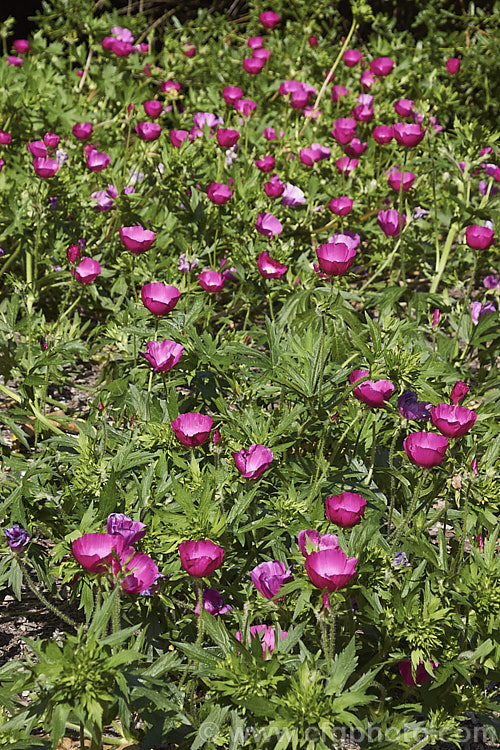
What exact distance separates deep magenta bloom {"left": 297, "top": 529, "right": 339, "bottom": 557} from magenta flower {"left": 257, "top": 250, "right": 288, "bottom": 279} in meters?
1.10

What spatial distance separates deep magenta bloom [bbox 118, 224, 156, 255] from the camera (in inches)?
101

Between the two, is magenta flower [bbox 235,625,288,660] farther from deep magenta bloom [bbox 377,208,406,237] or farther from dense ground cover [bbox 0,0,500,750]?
deep magenta bloom [bbox 377,208,406,237]

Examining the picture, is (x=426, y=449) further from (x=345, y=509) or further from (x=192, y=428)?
(x=192, y=428)

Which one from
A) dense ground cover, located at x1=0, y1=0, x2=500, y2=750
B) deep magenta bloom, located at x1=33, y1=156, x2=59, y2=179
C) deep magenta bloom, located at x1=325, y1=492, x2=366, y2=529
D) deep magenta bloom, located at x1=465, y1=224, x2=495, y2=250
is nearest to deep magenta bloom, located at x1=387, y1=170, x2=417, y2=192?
dense ground cover, located at x1=0, y1=0, x2=500, y2=750

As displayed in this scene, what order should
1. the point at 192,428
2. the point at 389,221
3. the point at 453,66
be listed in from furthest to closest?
the point at 453,66, the point at 389,221, the point at 192,428

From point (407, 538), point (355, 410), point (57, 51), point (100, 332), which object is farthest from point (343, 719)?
point (57, 51)

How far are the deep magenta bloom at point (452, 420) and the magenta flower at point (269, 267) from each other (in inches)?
36.6

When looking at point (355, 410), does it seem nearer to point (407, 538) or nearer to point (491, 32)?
point (407, 538)

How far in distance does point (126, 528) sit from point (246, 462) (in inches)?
12.0

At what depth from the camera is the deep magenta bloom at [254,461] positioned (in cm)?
179

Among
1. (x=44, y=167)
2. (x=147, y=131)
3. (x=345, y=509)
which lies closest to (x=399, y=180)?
(x=147, y=131)

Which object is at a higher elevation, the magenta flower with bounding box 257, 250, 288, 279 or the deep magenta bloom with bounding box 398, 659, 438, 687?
the magenta flower with bounding box 257, 250, 288, 279

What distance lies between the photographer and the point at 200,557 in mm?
1532

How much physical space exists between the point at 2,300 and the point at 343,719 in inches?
97.4
